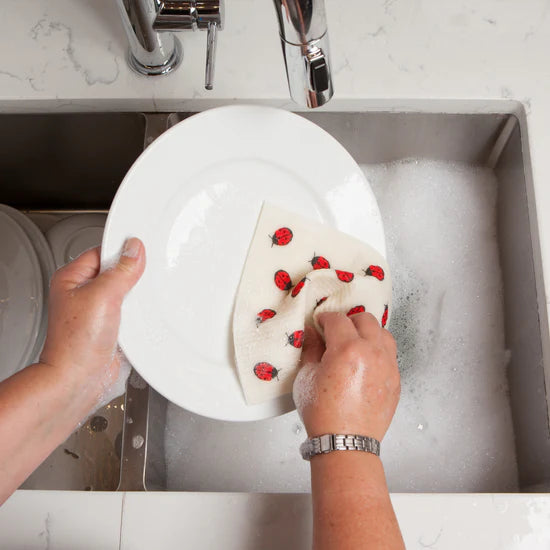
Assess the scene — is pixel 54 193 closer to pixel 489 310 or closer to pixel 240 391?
pixel 240 391

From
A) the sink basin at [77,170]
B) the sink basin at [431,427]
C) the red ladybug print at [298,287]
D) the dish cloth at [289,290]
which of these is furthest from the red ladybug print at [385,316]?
the sink basin at [77,170]

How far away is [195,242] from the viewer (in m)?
0.64

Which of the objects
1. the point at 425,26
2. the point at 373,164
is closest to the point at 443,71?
the point at 425,26

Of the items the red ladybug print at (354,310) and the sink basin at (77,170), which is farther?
the sink basin at (77,170)

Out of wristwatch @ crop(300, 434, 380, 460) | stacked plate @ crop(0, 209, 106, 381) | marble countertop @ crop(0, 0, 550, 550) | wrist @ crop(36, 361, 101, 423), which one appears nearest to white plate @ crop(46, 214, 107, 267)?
stacked plate @ crop(0, 209, 106, 381)

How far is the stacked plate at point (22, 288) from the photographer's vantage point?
2.46ft

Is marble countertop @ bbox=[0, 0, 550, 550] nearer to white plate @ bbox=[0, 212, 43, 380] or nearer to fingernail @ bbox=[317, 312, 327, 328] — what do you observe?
white plate @ bbox=[0, 212, 43, 380]

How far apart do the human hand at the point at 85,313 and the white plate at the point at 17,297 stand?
0.21m

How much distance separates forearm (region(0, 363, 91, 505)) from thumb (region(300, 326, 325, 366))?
26cm

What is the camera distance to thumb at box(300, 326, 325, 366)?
58 cm

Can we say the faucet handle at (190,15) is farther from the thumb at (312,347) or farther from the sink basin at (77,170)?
the thumb at (312,347)

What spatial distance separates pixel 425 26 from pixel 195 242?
45cm

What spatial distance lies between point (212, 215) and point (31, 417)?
0.99 ft

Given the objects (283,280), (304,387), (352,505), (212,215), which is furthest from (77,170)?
(352,505)
